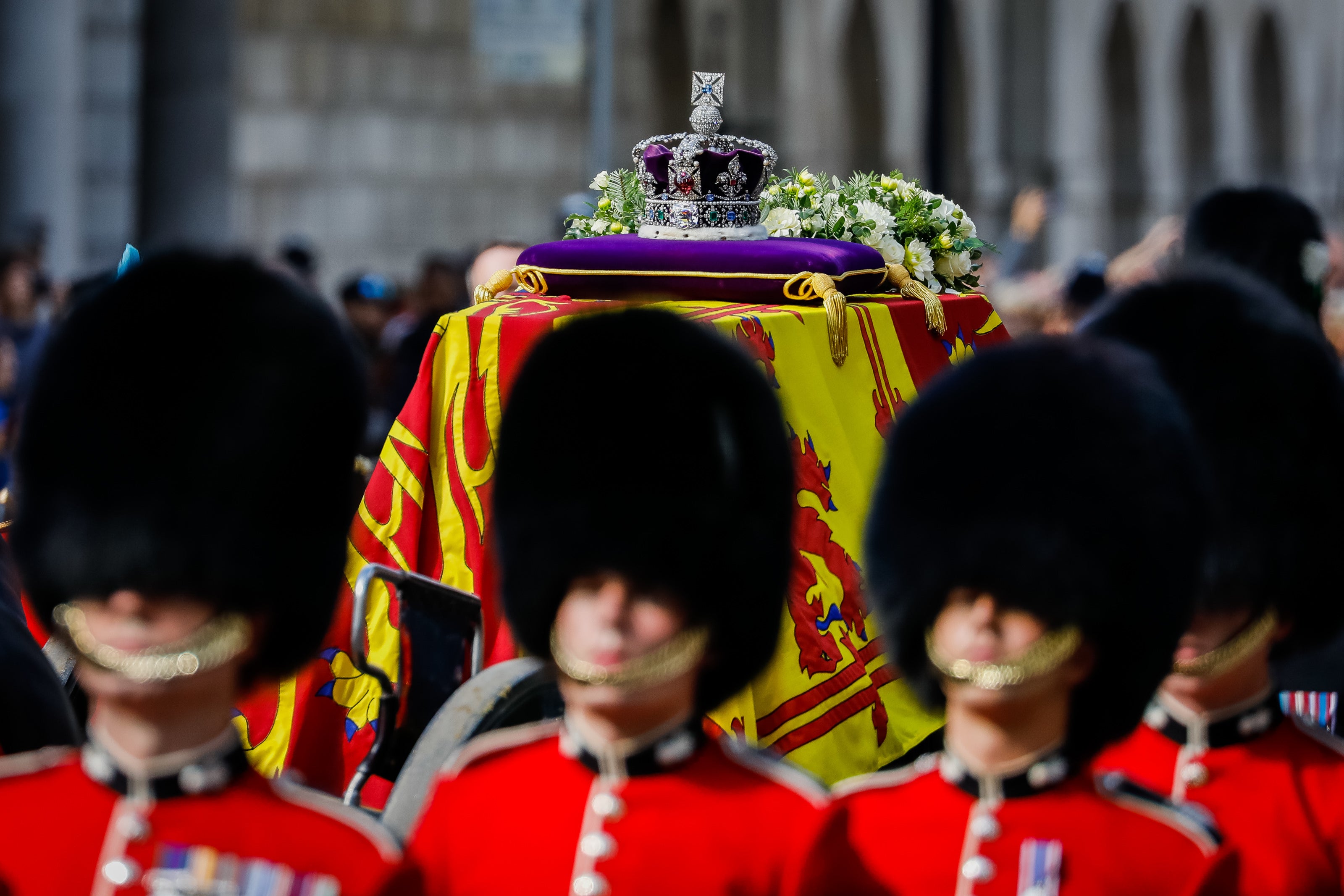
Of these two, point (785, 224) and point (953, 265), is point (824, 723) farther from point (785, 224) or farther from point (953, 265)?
point (953, 265)

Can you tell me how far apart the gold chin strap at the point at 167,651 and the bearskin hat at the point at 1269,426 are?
1.37 m

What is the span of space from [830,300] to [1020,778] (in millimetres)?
2368

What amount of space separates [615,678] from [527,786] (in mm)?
195

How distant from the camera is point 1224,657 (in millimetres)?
2707

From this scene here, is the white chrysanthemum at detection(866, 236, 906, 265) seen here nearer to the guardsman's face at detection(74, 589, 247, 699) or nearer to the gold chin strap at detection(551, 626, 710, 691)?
the gold chin strap at detection(551, 626, 710, 691)

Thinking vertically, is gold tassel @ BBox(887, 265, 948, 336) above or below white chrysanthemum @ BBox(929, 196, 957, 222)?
below

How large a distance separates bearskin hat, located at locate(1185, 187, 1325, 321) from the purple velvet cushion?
4.35 ft

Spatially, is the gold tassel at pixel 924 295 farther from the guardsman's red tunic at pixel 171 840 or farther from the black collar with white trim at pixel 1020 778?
the guardsman's red tunic at pixel 171 840

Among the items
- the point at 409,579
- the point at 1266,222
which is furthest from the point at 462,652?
the point at 1266,222

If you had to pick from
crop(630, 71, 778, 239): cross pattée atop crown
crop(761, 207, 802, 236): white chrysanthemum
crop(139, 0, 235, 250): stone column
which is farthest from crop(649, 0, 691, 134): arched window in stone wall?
crop(630, 71, 778, 239): cross pattée atop crown

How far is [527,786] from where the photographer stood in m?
2.36

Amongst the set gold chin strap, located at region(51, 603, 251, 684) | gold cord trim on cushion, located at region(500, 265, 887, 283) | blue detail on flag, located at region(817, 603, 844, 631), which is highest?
gold cord trim on cushion, located at region(500, 265, 887, 283)

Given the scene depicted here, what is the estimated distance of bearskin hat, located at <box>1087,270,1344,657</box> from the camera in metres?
2.85

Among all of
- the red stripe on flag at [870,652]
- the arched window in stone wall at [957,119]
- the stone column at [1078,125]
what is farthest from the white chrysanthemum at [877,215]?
the stone column at [1078,125]
